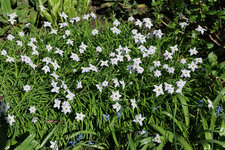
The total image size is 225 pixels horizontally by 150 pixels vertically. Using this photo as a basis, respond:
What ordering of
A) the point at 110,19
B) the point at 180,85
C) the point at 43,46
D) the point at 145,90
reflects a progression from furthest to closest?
the point at 110,19 → the point at 43,46 → the point at 145,90 → the point at 180,85

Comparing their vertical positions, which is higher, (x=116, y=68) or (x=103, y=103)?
(x=116, y=68)

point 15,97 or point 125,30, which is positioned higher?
point 125,30

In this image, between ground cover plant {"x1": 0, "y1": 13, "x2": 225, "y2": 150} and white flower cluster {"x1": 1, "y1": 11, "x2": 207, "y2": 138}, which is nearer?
ground cover plant {"x1": 0, "y1": 13, "x2": 225, "y2": 150}

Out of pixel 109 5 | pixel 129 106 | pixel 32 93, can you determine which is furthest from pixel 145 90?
pixel 109 5

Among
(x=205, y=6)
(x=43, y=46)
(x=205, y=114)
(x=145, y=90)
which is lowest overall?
(x=205, y=114)

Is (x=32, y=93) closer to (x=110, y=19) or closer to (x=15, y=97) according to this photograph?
(x=15, y=97)

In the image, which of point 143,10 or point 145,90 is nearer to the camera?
point 145,90

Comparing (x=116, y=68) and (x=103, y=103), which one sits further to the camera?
(x=116, y=68)

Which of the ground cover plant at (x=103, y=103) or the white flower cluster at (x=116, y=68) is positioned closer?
the ground cover plant at (x=103, y=103)
